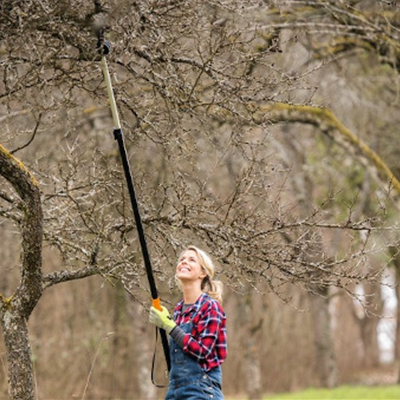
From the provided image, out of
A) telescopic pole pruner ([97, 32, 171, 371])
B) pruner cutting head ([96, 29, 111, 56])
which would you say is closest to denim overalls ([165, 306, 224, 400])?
telescopic pole pruner ([97, 32, 171, 371])

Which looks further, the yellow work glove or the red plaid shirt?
the yellow work glove

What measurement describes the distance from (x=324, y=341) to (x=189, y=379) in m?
13.9

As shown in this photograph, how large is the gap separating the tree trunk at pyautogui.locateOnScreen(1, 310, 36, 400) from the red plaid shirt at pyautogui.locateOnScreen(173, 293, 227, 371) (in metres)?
1.30

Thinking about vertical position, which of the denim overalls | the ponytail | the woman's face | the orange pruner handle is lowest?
the denim overalls

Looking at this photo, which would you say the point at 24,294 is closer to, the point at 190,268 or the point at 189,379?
the point at 190,268

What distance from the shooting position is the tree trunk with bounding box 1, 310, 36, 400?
5.36 meters

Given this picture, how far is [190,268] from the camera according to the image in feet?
15.9

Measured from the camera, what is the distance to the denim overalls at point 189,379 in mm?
4570

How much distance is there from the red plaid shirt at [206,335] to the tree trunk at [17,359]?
130cm

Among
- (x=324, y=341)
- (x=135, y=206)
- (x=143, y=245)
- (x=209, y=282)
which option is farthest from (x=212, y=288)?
(x=324, y=341)

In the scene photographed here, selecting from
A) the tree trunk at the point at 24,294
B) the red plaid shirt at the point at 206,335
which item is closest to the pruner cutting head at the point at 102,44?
the tree trunk at the point at 24,294

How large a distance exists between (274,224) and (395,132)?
12.2m

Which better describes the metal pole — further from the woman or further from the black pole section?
the woman

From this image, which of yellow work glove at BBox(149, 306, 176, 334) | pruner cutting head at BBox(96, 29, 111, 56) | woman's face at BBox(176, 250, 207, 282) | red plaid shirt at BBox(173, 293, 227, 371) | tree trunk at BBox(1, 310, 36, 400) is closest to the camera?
red plaid shirt at BBox(173, 293, 227, 371)
